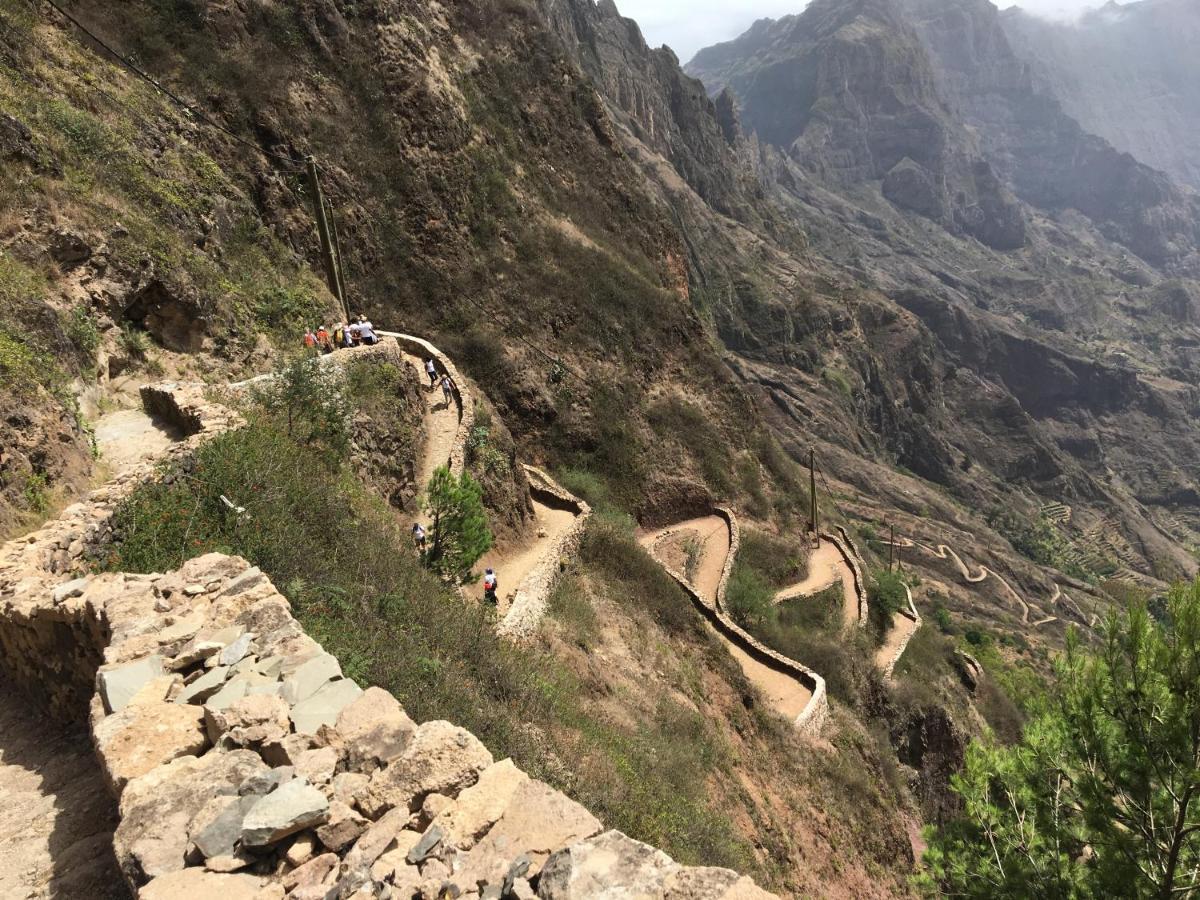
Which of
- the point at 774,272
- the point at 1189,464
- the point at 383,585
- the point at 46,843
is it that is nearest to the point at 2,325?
the point at 383,585

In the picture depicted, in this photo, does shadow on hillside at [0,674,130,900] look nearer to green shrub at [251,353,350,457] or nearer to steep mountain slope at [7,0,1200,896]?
steep mountain slope at [7,0,1200,896]

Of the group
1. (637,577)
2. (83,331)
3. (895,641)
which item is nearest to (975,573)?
(895,641)

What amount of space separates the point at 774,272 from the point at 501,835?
126043mm

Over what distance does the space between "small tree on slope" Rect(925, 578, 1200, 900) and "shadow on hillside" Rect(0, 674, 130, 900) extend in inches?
342

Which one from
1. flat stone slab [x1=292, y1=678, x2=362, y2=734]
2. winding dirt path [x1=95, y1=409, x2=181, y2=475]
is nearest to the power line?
winding dirt path [x1=95, y1=409, x2=181, y2=475]

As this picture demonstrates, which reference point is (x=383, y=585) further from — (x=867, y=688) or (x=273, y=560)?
(x=867, y=688)

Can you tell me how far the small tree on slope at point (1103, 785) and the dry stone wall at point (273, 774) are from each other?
5480 millimetres

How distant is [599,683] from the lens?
1329cm

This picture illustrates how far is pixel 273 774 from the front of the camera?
4.10m

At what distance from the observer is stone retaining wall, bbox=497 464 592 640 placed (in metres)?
13.5

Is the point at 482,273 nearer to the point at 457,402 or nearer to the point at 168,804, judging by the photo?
the point at 457,402

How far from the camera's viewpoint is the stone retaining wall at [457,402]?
18.1 meters

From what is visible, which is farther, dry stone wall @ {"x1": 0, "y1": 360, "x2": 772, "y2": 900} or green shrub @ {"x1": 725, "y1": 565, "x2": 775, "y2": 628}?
green shrub @ {"x1": 725, "y1": 565, "x2": 775, "y2": 628}

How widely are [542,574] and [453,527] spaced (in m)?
A: 3.13
